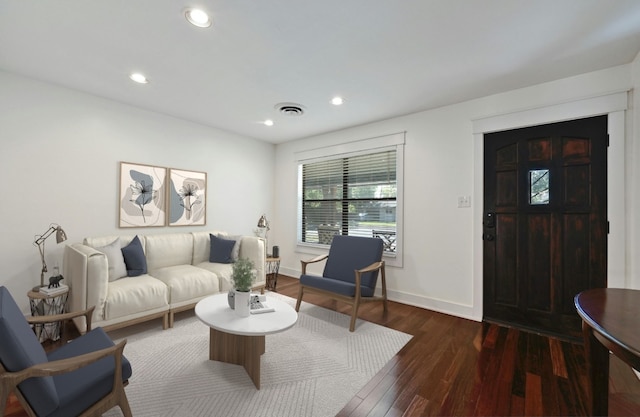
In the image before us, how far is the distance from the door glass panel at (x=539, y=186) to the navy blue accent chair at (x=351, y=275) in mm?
1651

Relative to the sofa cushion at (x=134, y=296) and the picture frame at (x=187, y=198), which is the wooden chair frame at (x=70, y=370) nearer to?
the sofa cushion at (x=134, y=296)

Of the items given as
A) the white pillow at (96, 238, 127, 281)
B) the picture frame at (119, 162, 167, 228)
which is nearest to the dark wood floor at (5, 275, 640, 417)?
the white pillow at (96, 238, 127, 281)

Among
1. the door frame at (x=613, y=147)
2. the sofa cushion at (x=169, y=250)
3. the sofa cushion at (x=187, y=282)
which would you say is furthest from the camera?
the sofa cushion at (x=169, y=250)

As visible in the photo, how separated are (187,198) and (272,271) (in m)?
1.79

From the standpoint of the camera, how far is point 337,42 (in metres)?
2.12

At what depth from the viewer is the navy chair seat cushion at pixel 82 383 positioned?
1.21m

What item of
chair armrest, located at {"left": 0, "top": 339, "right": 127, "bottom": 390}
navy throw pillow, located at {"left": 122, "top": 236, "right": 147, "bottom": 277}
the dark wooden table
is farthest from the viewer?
navy throw pillow, located at {"left": 122, "top": 236, "right": 147, "bottom": 277}

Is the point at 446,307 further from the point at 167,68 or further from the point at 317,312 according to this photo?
the point at 167,68

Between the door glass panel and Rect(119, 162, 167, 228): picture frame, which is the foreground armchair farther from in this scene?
the door glass panel

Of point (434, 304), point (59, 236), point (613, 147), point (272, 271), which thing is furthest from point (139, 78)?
point (613, 147)

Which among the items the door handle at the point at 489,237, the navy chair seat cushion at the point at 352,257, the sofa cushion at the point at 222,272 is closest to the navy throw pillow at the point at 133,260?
the sofa cushion at the point at 222,272

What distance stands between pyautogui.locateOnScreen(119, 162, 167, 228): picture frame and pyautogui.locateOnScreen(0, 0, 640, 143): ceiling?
3.01ft

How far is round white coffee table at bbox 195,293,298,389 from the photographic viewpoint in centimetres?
188

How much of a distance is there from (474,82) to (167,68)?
302 cm
